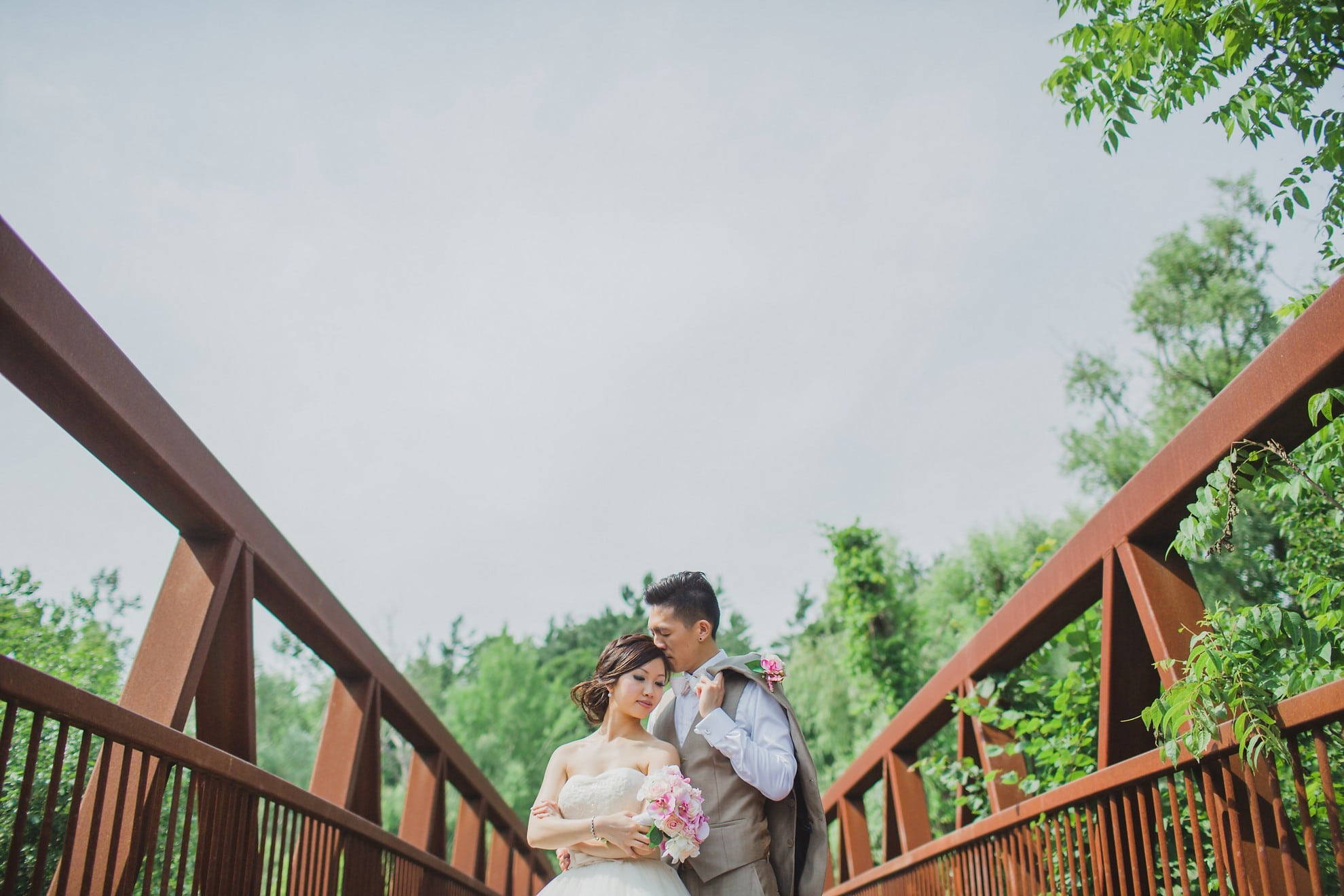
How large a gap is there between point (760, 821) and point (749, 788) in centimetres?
11

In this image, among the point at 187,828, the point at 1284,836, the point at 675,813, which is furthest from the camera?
Result: the point at 675,813

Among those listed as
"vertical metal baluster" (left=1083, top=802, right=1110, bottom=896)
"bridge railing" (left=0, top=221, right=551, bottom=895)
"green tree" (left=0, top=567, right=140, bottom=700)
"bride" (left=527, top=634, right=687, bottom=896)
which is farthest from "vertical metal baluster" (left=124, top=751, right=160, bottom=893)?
"vertical metal baluster" (left=1083, top=802, right=1110, bottom=896)

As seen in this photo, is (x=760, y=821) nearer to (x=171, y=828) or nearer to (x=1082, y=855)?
(x=1082, y=855)

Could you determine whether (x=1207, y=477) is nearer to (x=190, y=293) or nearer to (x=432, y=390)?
(x=190, y=293)

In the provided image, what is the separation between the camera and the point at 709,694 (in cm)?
316

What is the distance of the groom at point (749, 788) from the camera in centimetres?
307

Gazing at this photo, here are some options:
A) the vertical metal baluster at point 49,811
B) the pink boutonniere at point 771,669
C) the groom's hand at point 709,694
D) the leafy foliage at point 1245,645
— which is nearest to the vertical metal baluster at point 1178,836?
the leafy foliage at point 1245,645

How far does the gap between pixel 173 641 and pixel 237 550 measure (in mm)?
347

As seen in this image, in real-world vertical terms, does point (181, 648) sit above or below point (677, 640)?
below

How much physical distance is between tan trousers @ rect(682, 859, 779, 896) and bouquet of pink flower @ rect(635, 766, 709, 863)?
0.14 meters

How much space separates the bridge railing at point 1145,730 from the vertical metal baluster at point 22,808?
224 cm

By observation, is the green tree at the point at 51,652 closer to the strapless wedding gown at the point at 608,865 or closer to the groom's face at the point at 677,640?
the strapless wedding gown at the point at 608,865

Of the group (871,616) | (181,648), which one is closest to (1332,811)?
(181,648)

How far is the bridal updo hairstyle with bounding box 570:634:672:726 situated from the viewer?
134 inches
